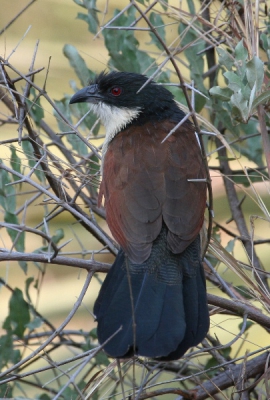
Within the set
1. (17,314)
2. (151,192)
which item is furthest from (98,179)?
(17,314)

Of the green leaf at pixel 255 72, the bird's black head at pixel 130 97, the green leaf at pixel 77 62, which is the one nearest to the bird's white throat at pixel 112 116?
the bird's black head at pixel 130 97

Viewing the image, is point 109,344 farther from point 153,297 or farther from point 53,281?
point 53,281

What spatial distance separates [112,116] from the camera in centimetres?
274

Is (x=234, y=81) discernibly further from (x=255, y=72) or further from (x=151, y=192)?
(x=151, y=192)

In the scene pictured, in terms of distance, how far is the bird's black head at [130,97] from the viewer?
2.67m

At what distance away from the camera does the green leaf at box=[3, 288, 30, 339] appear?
256 centimetres

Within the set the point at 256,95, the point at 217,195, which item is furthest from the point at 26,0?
the point at 256,95

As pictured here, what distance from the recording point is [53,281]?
411 cm

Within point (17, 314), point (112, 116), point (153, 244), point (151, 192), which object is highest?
point (112, 116)

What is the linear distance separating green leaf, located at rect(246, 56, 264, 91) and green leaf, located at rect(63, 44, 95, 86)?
1.10 meters

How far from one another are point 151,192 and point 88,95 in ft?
2.66

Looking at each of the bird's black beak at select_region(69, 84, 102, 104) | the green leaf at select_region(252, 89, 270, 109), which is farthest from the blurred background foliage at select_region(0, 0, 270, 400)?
the bird's black beak at select_region(69, 84, 102, 104)

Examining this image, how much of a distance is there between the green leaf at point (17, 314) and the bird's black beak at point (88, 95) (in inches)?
33.5

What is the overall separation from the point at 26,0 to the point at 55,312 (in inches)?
97.0
